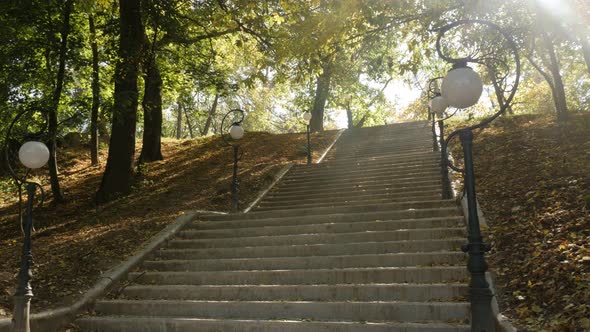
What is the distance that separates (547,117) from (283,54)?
9.86m

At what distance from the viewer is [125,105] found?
11484mm

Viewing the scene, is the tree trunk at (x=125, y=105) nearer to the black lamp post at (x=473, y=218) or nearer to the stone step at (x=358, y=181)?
the stone step at (x=358, y=181)

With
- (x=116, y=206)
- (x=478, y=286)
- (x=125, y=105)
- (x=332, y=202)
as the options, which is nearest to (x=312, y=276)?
(x=478, y=286)

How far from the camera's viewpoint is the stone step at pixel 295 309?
5211 mm

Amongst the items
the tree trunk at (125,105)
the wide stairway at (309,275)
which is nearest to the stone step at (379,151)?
the wide stairway at (309,275)

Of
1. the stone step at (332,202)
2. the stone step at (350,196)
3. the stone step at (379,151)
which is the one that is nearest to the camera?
the stone step at (332,202)

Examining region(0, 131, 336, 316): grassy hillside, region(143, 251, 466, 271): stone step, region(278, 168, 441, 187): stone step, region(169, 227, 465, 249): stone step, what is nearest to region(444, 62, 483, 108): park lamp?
region(143, 251, 466, 271): stone step

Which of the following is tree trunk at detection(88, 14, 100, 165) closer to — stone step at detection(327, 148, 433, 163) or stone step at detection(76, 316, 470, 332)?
stone step at detection(327, 148, 433, 163)

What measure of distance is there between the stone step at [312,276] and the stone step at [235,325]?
1031 millimetres

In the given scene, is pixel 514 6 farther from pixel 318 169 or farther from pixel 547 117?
pixel 318 169

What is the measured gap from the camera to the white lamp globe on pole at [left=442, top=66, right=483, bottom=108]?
4.32 meters

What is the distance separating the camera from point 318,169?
1418cm

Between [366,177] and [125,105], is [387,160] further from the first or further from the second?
[125,105]

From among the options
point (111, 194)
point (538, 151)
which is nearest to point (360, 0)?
point (538, 151)
